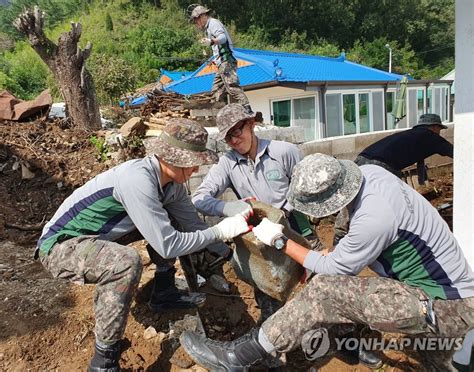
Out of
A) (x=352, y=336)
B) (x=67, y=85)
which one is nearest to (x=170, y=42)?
(x=67, y=85)

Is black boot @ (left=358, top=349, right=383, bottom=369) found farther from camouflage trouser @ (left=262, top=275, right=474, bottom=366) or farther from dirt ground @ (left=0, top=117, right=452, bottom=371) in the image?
camouflage trouser @ (left=262, top=275, right=474, bottom=366)

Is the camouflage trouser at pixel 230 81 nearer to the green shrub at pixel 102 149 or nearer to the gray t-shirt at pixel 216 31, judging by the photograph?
the gray t-shirt at pixel 216 31

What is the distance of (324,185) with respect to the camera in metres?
1.76

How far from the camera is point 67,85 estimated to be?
17.6ft

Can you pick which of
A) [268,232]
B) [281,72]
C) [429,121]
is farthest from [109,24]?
[268,232]

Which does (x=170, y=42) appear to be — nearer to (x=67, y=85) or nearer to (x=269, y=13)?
(x=269, y=13)

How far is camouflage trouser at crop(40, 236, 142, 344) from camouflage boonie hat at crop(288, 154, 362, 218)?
1050 millimetres

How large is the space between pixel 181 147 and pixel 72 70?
408cm

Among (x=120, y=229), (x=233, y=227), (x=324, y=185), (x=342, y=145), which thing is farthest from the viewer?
(x=342, y=145)

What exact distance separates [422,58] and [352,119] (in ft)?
89.3

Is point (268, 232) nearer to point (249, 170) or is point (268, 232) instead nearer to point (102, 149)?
point (249, 170)

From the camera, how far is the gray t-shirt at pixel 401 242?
175 centimetres

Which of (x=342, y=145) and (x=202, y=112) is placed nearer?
(x=202, y=112)

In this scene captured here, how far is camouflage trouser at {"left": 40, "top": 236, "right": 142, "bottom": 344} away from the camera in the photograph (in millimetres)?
2047
